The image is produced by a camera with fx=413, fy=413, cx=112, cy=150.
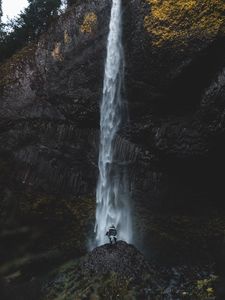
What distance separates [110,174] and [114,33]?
5199 millimetres

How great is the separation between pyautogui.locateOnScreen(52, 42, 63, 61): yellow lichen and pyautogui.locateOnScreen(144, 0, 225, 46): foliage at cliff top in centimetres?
386

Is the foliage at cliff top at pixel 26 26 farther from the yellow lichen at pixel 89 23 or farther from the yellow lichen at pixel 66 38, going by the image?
the yellow lichen at pixel 89 23

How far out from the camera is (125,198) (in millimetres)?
15289

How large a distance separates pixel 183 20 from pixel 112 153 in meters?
5.33

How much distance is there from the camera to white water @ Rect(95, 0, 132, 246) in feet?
49.4

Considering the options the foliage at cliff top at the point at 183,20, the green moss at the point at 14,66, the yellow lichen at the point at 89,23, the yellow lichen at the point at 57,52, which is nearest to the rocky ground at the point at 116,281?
the foliage at cliff top at the point at 183,20

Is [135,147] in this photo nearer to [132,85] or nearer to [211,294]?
[132,85]

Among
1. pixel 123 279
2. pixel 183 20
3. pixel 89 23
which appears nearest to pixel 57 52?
pixel 89 23

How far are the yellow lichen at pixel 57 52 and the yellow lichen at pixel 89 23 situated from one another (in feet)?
3.96

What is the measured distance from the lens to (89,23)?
15.8 m

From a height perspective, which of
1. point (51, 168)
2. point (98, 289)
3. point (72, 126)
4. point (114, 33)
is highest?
point (114, 33)

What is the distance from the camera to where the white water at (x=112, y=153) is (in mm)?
15047

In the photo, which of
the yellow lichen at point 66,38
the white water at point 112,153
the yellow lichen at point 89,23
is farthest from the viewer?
the yellow lichen at point 66,38

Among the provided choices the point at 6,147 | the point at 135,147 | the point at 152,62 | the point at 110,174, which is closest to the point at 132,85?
the point at 152,62
